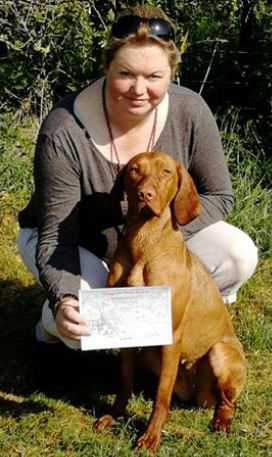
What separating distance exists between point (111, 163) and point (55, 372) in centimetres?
112

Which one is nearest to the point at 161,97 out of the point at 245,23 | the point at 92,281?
the point at 92,281

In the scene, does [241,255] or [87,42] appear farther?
[87,42]

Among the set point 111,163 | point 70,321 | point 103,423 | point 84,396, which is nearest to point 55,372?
point 84,396

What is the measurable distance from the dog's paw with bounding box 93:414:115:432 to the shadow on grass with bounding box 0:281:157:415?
0.51ft

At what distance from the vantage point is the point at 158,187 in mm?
3160

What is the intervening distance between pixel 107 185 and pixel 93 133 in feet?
0.80

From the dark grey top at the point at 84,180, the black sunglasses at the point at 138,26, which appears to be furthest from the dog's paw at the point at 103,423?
the black sunglasses at the point at 138,26

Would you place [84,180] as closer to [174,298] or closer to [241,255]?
[174,298]

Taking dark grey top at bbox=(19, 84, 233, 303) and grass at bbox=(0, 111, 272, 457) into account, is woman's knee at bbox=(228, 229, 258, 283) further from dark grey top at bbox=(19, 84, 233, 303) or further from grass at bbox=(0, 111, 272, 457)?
grass at bbox=(0, 111, 272, 457)

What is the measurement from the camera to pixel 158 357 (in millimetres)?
3562

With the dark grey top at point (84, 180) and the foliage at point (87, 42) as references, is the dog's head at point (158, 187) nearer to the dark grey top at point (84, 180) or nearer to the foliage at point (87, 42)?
the dark grey top at point (84, 180)

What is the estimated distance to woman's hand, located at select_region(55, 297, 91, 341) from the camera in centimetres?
321

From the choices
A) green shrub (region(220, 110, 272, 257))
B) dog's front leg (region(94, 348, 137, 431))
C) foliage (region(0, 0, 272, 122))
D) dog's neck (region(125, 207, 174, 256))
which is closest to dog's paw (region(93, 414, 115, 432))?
dog's front leg (region(94, 348, 137, 431))

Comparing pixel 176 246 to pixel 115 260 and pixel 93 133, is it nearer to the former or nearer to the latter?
pixel 115 260
